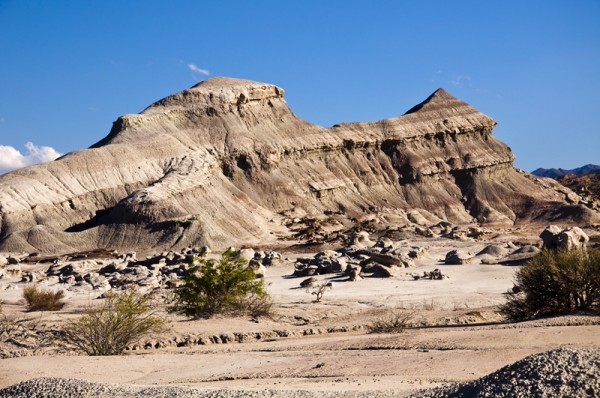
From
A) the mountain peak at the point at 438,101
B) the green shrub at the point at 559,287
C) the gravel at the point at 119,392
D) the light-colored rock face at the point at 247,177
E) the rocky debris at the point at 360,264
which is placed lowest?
the gravel at the point at 119,392

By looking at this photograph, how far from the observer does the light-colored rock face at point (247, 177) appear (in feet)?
186

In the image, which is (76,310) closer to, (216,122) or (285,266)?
(285,266)

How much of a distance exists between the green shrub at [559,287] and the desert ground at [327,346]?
0.81 metres

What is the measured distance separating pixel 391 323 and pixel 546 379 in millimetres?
11000

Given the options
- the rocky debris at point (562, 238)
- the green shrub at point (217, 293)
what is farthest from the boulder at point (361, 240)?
the green shrub at point (217, 293)

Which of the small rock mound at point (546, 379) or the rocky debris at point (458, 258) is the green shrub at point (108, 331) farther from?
the rocky debris at point (458, 258)

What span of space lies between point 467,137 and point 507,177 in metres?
6.04

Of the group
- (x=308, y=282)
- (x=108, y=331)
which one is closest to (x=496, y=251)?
(x=308, y=282)

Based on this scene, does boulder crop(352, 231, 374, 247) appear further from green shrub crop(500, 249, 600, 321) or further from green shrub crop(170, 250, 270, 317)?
green shrub crop(500, 249, 600, 321)

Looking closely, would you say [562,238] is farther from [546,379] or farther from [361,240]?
[546,379]

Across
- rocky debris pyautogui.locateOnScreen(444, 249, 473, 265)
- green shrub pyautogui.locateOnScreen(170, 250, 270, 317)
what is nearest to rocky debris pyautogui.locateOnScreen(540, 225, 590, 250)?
rocky debris pyautogui.locateOnScreen(444, 249, 473, 265)

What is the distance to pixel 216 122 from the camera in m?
72.6

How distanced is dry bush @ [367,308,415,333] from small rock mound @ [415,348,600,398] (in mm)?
9202

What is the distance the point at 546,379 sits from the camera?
25.6ft
